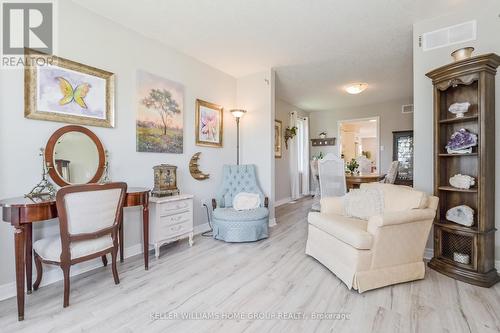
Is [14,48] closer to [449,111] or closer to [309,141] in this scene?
[449,111]

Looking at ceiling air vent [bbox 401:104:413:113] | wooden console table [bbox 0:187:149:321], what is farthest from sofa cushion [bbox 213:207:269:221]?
ceiling air vent [bbox 401:104:413:113]

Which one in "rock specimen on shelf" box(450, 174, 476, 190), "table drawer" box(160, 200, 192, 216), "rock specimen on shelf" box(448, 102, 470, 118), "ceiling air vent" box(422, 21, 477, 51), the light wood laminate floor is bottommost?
the light wood laminate floor

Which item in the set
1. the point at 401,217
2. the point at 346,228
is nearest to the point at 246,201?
the point at 346,228

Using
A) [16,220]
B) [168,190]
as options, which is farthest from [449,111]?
[16,220]

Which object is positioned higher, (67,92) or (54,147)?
(67,92)

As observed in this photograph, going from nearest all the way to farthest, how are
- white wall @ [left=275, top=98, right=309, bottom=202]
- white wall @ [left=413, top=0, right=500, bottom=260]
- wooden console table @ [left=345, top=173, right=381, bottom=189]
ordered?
white wall @ [left=413, top=0, right=500, bottom=260]
wooden console table @ [left=345, top=173, right=381, bottom=189]
white wall @ [left=275, top=98, right=309, bottom=202]

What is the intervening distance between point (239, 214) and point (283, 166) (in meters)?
3.21

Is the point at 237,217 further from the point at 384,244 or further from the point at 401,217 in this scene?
the point at 401,217

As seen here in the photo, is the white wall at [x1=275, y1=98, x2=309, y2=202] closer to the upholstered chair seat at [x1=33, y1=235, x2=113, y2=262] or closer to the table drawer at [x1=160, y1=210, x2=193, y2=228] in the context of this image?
the table drawer at [x1=160, y1=210, x2=193, y2=228]

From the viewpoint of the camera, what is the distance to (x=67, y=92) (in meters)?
2.29

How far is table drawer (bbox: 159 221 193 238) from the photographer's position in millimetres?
2818

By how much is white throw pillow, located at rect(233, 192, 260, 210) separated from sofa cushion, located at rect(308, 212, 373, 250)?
3.43ft

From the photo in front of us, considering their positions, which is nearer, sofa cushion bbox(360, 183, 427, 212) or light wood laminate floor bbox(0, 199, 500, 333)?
light wood laminate floor bbox(0, 199, 500, 333)

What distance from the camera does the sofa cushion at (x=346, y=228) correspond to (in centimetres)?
198
